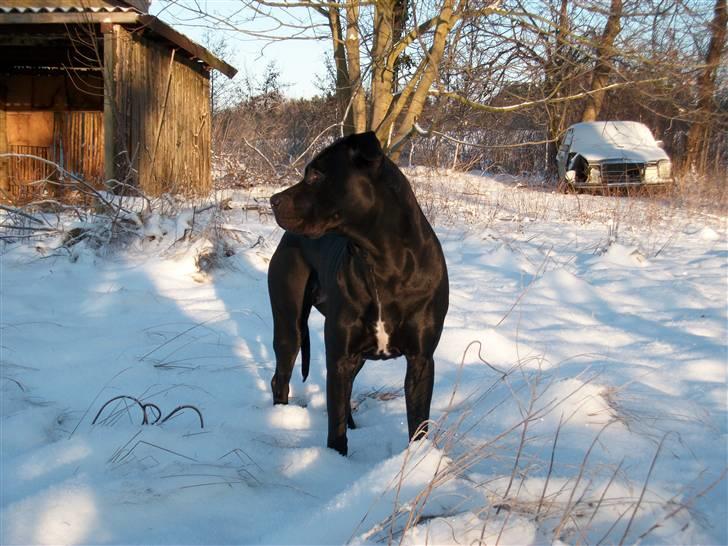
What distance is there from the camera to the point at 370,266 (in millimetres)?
2557

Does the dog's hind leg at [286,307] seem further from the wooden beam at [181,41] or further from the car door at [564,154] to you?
the car door at [564,154]

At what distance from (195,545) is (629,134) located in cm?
1681

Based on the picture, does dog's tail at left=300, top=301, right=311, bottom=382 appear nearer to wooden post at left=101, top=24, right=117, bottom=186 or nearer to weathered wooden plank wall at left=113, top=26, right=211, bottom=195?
weathered wooden plank wall at left=113, top=26, right=211, bottom=195

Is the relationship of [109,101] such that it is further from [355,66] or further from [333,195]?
[333,195]

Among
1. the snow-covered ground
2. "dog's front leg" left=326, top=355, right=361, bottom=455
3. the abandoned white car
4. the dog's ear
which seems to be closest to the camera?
the snow-covered ground

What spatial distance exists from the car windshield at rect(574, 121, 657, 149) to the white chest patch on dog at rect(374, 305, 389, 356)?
1437 centimetres

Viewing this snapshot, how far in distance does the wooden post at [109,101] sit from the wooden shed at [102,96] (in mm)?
15

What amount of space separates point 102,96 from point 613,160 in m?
11.3

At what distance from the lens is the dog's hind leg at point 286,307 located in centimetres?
332

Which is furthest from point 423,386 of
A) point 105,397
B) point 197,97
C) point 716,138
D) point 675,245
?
point 716,138

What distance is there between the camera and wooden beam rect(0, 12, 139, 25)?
28.9 feet

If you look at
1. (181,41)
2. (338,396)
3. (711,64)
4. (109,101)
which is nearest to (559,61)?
(711,64)

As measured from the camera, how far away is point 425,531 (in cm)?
153

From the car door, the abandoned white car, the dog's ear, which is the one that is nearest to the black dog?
the dog's ear
